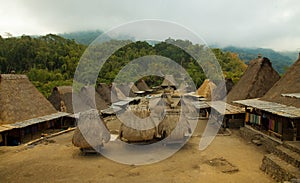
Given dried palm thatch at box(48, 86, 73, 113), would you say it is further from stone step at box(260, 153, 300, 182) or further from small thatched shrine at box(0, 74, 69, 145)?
stone step at box(260, 153, 300, 182)

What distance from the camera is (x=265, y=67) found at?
58.6 ft

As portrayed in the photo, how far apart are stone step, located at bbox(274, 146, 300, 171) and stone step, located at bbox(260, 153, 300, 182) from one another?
121 mm

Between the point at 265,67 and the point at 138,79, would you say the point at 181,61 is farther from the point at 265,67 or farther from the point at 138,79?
the point at 265,67

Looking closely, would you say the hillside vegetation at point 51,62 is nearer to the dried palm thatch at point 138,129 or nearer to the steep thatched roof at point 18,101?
the steep thatched roof at point 18,101

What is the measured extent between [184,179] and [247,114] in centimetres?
804

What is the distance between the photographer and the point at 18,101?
1488 centimetres

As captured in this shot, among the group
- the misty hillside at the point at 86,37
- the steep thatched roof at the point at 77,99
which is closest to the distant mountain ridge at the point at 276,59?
the steep thatched roof at the point at 77,99

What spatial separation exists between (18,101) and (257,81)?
15366 mm

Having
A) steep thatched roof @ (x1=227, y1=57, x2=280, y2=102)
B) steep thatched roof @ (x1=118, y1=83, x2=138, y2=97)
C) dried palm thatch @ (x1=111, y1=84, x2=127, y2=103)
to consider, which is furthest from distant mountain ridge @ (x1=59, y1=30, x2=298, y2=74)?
dried palm thatch @ (x1=111, y1=84, x2=127, y2=103)

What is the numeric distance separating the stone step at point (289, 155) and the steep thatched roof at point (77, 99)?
14932 mm

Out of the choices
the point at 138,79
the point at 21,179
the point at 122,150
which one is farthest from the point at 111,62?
the point at 21,179

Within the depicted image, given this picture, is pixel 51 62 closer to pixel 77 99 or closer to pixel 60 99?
pixel 77 99

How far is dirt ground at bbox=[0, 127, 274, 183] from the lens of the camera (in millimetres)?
8570

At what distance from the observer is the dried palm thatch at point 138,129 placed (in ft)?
40.1
